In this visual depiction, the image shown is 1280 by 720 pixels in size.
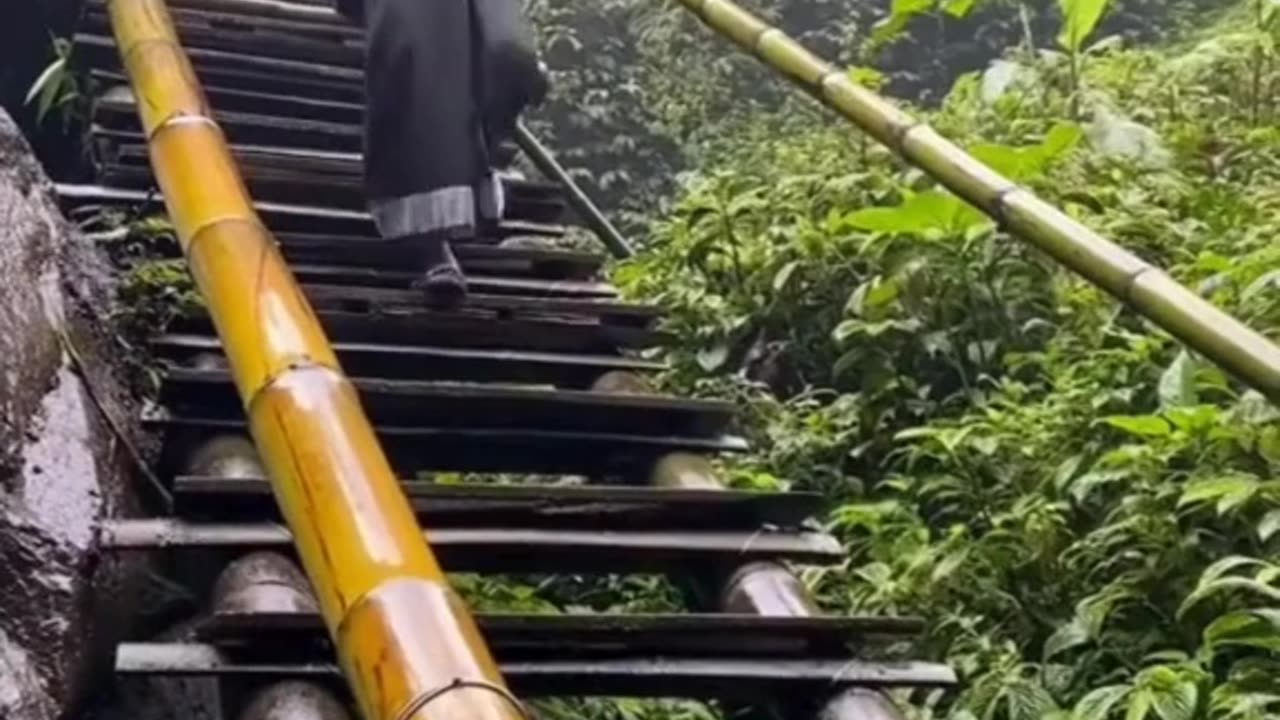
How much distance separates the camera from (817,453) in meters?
3.88

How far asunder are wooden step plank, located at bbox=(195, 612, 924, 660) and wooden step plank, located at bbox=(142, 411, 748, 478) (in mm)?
821

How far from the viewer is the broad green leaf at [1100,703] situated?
2572 mm

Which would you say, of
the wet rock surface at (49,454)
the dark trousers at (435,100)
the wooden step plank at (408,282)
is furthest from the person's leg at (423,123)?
the wet rock surface at (49,454)

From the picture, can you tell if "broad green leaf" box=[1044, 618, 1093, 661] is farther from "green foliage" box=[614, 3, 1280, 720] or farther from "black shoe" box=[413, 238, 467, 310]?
"black shoe" box=[413, 238, 467, 310]

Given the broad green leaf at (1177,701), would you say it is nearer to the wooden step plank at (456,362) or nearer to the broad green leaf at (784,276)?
the wooden step plank at (456,362)

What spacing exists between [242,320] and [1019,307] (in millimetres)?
2062

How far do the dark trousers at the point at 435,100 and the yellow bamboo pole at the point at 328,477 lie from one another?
0.65m

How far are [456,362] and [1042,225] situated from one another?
124cm

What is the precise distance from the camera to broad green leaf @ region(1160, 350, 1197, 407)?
3164 millimetres

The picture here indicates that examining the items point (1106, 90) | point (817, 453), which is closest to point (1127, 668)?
point (817, 453)

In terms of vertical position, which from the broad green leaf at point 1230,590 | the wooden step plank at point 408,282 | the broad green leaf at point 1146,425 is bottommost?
A: the broad green leaf at point 1230,590

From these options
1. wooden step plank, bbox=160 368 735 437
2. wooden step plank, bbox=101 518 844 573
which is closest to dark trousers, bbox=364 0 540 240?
wooden step plank, bbox=160 368 735 437

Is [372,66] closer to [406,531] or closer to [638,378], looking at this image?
[638,378]

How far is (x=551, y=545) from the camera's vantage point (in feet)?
8.99
